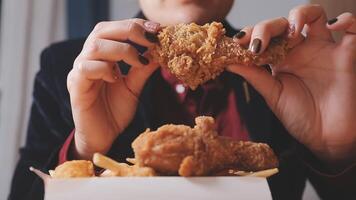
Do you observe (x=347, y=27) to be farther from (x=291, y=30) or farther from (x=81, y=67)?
(x=81, y=67)

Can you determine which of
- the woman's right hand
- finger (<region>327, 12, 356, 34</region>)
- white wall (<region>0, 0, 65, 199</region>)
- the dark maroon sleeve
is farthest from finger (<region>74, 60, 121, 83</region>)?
white wall (<region>0, 0, 65, 199</region>)

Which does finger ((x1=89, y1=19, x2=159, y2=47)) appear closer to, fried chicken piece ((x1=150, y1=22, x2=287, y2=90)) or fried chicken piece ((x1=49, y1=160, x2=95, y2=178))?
fried chicken piece ((x1=150, y1=22, x2=287, y2=90))

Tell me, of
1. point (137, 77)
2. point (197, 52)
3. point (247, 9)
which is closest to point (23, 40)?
point (247, 9)

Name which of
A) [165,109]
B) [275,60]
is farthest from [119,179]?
[165,109]

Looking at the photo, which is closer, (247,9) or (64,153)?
(64,153)

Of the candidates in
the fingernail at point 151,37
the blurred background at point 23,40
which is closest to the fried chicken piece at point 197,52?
the fingernail at point 151,37

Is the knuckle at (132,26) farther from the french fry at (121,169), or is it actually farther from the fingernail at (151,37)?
the french fry at (121,169)

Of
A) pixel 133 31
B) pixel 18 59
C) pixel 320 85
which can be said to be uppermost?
pixel 133 31
